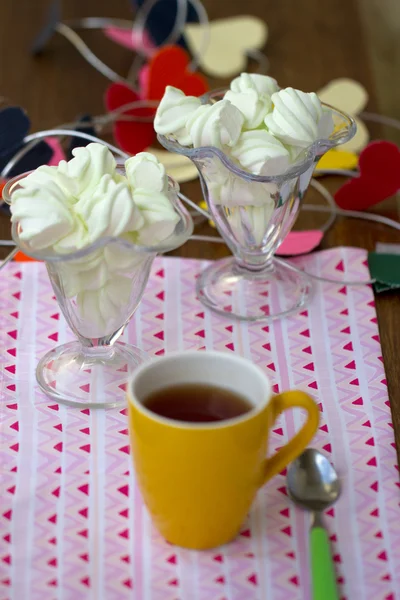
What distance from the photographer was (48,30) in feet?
4.23

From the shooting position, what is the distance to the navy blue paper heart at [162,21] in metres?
1.29

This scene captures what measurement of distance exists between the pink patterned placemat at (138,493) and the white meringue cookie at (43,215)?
15 cm

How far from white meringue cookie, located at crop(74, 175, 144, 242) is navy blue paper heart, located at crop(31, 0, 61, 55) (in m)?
0.72

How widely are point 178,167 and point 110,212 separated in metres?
0.44

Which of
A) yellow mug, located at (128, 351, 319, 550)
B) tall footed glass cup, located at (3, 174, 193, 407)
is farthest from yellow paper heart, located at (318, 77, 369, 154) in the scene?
yellow mug, located at (128, 351, 319, 550)

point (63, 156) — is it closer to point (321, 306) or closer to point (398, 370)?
point (321, 306)

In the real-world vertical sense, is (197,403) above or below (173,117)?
below

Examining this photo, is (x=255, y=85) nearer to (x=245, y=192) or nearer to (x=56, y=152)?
(x=245, y=192)

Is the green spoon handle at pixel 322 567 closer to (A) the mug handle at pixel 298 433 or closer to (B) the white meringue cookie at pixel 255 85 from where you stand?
(A) the mug handle at pixel 298 433

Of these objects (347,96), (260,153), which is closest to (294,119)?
(260,153)

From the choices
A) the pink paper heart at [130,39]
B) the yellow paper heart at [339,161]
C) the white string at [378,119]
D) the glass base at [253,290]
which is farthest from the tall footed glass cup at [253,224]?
the pink paper heart at [130,39]

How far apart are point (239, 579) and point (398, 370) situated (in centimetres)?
28

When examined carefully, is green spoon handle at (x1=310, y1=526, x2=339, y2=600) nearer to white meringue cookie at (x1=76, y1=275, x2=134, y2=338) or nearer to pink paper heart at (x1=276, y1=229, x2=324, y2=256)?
white meringue cookie at (x1=76, y1=275, x2=134, y2=338)

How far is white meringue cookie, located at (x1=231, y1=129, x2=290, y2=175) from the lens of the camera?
73 centimetres
